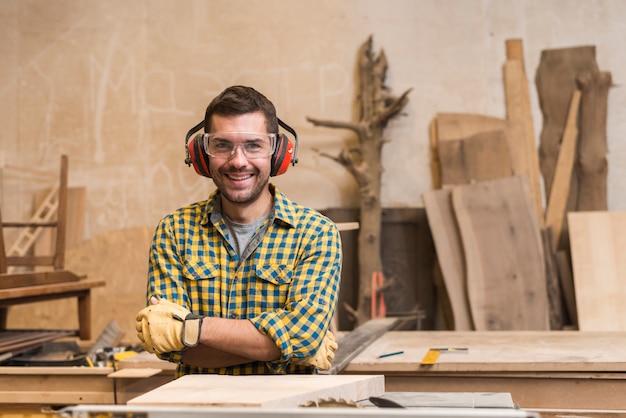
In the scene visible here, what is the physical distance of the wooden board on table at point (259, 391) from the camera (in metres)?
1.51

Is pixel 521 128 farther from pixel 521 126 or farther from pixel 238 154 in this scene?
pixel 238 154

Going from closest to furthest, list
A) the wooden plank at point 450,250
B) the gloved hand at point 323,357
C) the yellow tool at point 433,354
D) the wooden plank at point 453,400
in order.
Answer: the wooden plank at point 453,400, the gloved hand at point 323,357, the yellow tool at point 433,354, the wooden plank at point 450,250

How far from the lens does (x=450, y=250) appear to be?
16.7ft

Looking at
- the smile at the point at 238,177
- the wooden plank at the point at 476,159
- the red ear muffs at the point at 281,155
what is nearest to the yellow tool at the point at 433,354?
the red ear muffs at the point at 281,155

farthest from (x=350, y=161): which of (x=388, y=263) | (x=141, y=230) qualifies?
(x=141, y=230)

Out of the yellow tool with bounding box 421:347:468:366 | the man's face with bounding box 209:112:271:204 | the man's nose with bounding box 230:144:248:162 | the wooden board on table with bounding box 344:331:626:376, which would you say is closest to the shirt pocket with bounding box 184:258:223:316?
the man's face with bounding box 209:112:271:204

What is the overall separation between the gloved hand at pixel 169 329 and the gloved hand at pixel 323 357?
33 cm

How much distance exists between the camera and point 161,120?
229 inches

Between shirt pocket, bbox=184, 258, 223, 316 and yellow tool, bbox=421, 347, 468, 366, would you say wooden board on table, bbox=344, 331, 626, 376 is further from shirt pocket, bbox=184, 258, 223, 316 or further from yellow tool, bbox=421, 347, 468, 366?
shirt pocket, bbox=184, 258, 223, 316

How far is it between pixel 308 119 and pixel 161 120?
128 centimetres

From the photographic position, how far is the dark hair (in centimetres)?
221

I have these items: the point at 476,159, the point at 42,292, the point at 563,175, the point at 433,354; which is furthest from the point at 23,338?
the point at 563,175

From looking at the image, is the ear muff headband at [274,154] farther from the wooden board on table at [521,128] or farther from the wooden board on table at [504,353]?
the wooden board on table at [521,128]

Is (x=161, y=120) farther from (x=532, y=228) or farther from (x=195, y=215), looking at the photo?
(x=195, y=215)
